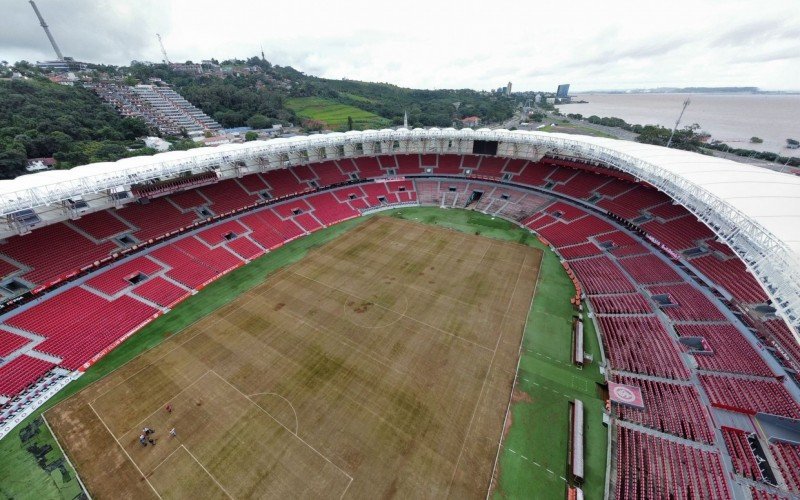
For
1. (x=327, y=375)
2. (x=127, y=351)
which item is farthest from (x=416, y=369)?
(x=127, y=351)

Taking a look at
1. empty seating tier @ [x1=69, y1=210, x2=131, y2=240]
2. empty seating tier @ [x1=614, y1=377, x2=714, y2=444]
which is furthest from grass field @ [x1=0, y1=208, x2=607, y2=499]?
empty seating tier @ [x1=69, y1=210, x2=131, y2=240]

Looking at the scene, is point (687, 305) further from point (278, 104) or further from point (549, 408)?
point (278, 104)

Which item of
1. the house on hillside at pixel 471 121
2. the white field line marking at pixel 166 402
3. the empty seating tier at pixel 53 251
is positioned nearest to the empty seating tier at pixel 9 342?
the empty seating tier at pixel 53 251

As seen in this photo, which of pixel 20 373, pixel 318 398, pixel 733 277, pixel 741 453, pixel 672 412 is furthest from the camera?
pixel 733 277

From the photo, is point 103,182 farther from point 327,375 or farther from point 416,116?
point 416,116

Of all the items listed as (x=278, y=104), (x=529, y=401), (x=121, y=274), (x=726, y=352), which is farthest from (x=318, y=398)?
(x=278, y=104)
